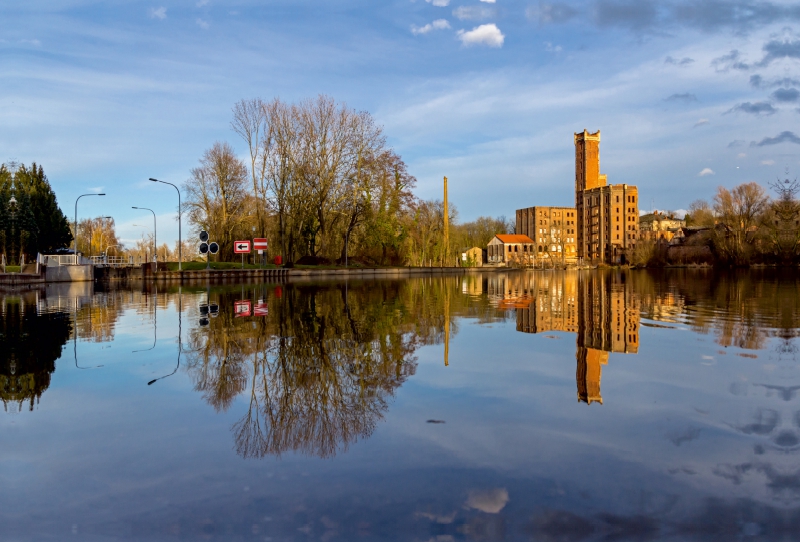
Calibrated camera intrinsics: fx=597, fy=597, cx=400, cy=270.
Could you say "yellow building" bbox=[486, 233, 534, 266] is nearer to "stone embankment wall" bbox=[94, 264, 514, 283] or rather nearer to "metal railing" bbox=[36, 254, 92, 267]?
"stone embankment wall" bbox=[94, 264, 514, 283]

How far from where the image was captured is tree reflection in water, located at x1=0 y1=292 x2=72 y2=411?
770 cm

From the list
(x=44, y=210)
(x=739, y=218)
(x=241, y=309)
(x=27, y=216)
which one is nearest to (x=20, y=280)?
(x=27, y=216)

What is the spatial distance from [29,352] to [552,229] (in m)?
176

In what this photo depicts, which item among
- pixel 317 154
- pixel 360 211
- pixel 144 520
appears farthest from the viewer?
pixel 360 211

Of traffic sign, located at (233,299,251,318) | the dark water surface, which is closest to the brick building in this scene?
traffic sign, located at (233,299,251,318)

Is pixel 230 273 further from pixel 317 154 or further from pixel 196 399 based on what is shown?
pixel 196 399

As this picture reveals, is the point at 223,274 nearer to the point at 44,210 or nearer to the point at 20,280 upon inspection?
the point at 20,280

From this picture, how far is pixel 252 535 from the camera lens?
3.65 m

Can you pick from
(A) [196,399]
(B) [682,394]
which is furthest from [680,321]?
(A) [196,399]

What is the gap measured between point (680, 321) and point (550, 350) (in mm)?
6652

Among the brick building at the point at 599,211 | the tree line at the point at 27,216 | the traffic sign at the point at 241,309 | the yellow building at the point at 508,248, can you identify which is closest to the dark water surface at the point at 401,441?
the traffic sign at the point at 241,309

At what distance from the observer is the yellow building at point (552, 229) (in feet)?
579

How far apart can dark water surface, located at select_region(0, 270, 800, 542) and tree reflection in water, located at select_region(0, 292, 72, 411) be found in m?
0.08

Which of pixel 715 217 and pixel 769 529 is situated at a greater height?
pixel 715 217
